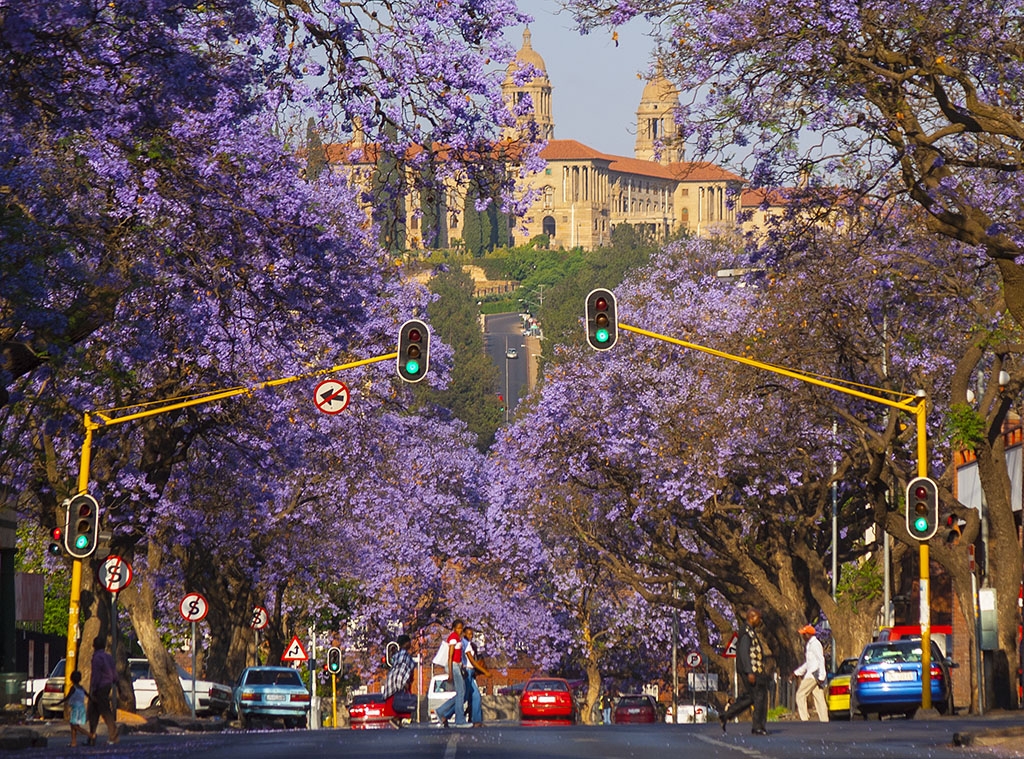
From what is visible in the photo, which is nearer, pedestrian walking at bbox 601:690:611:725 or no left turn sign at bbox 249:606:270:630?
no left turn sign at bbox 249:606:270:630

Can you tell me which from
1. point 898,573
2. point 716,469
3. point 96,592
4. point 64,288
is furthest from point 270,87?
point 898,573

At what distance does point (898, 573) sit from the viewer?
50375mm

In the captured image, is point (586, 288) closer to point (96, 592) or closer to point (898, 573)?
point (898, 573)

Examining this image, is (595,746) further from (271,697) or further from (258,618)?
(258,618)

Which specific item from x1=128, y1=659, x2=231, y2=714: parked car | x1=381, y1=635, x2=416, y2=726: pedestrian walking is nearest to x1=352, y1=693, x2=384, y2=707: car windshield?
x1=128, y1=659, x2=231, y2=714: parked car

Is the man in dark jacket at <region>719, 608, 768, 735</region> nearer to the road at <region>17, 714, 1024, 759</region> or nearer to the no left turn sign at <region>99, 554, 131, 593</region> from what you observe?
the road at <region>17, 714, 1024, 759</region>

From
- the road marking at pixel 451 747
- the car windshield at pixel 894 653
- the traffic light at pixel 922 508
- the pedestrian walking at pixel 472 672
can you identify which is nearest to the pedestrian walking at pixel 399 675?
the pedestrian walking at pixel 472 672

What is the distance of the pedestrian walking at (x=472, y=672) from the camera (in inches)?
1179

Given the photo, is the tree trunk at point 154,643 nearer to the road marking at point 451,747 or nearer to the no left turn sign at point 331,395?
the no left turn sign at point 331,395

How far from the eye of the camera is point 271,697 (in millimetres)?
41719

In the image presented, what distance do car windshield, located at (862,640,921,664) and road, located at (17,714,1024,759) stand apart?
24.4 ft

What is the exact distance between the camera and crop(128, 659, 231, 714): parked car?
4444 cm

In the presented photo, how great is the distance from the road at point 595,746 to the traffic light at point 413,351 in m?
5.86

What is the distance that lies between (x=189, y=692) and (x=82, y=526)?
17585 mm
